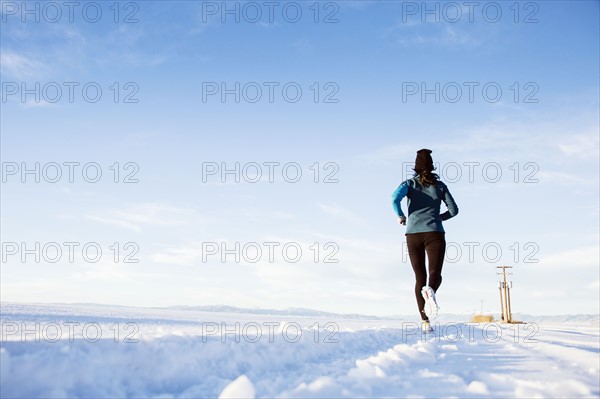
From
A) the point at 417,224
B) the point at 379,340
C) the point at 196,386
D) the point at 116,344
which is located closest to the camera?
the point at 196,386

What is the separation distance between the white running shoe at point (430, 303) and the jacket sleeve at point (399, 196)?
1.11 meters

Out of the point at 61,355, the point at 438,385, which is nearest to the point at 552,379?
the point at 438,385

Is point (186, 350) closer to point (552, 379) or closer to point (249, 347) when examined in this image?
point (249, 347)

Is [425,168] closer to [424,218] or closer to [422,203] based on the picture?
[422,203]

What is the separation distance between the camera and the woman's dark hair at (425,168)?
632 cm

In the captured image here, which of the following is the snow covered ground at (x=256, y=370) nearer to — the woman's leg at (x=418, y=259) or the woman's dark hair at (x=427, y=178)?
the woman's leg at (x=418, y=259)

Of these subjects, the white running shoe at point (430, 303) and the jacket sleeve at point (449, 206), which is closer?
the white running shoe at point (430, 303)

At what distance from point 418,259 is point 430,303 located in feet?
2.47

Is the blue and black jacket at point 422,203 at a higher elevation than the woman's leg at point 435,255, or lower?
higher

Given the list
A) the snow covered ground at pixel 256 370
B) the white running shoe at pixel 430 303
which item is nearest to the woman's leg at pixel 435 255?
the white running shoe at pixel 430 303

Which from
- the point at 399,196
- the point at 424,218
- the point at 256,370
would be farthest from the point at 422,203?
the point at 256,370

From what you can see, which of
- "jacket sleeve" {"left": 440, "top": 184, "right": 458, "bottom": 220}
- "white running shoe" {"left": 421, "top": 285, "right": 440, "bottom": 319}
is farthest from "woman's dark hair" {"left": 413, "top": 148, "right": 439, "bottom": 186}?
"white running shoe" {"left": 421, "top": 285, "right": 440, "bottom": 319}

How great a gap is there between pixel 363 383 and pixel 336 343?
202 centimetres

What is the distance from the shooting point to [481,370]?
102 inches
